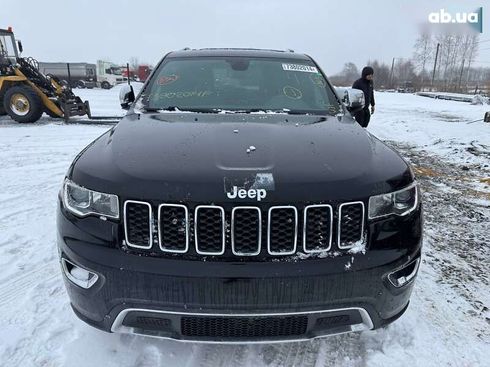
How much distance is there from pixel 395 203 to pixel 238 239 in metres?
0.81

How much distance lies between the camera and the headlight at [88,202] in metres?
1.92

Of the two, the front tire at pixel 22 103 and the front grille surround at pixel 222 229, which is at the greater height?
the front grille surround at pixel 222 229

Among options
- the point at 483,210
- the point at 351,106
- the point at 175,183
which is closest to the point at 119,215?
the point at 175,183

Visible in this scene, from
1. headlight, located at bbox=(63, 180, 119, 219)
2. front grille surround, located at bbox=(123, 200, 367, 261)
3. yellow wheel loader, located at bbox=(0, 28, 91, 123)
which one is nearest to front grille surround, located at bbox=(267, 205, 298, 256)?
front grille surround, located at bbox=(123, 200, 367, 261)

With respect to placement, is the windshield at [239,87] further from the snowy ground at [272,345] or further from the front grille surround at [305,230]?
the snowy ground at [272,345]

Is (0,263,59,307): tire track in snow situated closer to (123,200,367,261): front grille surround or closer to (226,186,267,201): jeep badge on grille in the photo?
(123,200,367,261): front grille surround

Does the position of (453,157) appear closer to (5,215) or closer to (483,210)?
(483,210)

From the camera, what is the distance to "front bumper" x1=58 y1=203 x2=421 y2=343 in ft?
5.99

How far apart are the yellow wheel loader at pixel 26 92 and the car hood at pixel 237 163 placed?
1102 cm

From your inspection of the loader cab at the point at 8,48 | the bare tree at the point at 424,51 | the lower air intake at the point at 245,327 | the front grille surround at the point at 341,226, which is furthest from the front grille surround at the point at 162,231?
the bare tree at the point at 424,51

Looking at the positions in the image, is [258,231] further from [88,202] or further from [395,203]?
[88,202]

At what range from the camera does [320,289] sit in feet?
6.10

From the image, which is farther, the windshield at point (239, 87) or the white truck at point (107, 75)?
the white truck at point (107, 75)

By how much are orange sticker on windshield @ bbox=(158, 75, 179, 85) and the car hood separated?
889mm
